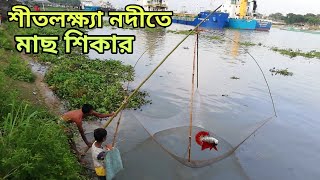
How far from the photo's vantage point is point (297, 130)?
30.1ft

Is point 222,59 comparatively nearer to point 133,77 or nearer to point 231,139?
point 133,77

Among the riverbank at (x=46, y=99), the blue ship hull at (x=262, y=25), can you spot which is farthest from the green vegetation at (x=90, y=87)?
the blue ship hull at (x=262, y=25)

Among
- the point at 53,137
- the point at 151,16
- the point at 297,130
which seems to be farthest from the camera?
the point at 151,16

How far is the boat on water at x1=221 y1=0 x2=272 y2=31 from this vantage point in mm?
58400

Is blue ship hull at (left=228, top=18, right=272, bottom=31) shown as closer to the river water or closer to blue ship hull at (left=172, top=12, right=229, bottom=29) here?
blue ship hull at (left=172, top=12, right=229, bottom=29)

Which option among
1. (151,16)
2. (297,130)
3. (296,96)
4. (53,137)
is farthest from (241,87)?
(53,137)

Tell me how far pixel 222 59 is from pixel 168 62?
4.90 metres

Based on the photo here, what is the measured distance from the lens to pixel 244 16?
6231 cm

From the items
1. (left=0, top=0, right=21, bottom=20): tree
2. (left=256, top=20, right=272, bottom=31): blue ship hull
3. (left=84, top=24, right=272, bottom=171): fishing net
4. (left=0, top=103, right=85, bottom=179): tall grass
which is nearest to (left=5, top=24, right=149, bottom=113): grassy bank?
(left=84, top=24, right=272, bottom=171): fishing net

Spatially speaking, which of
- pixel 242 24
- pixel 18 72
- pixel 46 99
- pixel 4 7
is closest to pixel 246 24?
pixel 242 24

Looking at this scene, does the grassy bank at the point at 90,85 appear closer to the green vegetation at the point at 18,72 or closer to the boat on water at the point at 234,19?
the green vegetation at the point at 18,72

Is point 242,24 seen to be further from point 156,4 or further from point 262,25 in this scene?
point 156,4

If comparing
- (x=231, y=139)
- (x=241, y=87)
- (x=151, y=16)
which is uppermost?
(x=151, y=16)

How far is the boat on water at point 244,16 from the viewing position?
58.4 m
